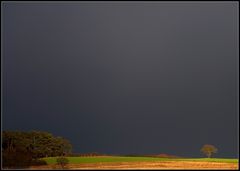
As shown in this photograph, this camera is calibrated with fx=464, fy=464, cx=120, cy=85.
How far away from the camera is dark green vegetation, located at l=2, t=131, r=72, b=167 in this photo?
47.0 m

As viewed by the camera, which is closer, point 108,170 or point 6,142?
point 108,170

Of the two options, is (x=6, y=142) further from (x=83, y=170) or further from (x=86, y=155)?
(x=83, y=170)

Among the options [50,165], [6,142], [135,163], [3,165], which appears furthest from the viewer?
[6,142]

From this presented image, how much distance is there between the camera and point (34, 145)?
5228 centimetres

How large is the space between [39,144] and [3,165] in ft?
43.1

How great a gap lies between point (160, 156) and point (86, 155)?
9840 mm

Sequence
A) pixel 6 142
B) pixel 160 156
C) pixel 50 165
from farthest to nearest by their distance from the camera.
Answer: pixel 160 156 < pixel 6 142 < pixel 50 165

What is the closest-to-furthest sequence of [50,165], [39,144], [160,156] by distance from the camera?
[50,165]
[39,144]
[160,156]

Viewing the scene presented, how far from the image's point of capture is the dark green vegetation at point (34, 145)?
1851 inches

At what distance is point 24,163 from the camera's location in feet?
136

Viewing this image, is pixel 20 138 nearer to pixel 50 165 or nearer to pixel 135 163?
pixel 50 165

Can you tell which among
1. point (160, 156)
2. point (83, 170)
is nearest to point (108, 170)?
point (83, 170)

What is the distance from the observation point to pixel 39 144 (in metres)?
53.2

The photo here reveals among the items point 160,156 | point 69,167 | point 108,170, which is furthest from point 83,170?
point 160,156
